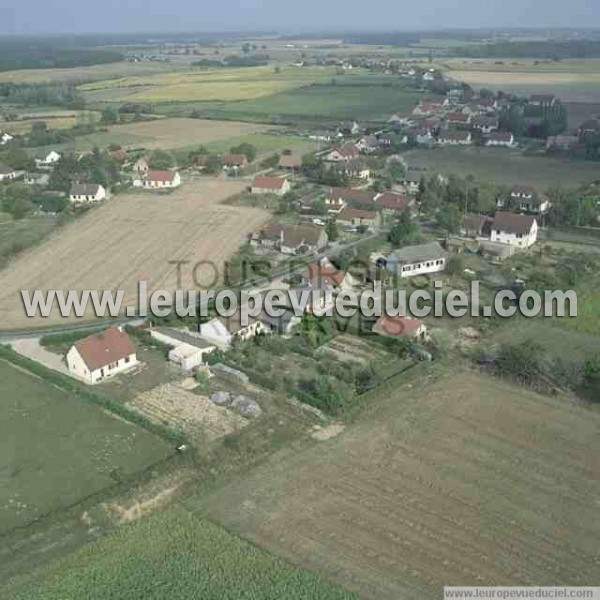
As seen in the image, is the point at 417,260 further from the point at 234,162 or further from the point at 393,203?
the point at 234,162

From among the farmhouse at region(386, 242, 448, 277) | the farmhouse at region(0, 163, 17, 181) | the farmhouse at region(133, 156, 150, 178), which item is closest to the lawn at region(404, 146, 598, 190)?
the farmhouse at region(386, 242, 448, 277)

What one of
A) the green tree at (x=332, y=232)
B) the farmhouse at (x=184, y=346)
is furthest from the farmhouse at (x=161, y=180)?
the farmhouse at (x=184, y=346)

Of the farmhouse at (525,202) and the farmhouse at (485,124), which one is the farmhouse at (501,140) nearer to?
the farmhouse at (485,124)

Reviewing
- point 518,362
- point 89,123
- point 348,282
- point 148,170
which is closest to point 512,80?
point 89,123

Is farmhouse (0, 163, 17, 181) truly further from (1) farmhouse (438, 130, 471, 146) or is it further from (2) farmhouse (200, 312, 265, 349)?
(1) farmhouse (438, 130, 471, 146)

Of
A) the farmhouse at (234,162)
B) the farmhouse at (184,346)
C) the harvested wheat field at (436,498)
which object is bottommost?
the harvested wheat field at (436,498)
